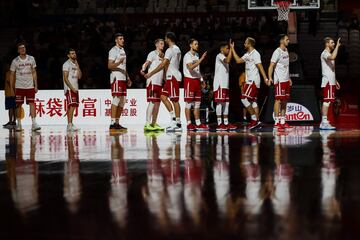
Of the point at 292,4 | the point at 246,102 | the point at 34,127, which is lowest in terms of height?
the point at 34,127

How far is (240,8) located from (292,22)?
10149 millimetres

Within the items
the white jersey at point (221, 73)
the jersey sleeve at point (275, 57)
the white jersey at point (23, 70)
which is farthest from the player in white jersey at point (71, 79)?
the jersey sleeve at point (275, 57)

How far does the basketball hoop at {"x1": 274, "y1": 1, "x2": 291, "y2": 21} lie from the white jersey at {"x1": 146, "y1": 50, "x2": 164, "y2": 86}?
5.25 m

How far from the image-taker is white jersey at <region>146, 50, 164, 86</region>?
15.1m

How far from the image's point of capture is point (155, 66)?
599 inches

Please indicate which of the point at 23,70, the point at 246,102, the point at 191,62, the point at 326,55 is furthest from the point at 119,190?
the point at 23,70

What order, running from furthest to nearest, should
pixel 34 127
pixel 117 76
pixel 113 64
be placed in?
pixel 34 127 → pixel 117 76 → pixel 113 64

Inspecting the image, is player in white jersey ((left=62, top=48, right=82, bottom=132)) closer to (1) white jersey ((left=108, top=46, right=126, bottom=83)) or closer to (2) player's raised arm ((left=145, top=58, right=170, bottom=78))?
(1) white jersey ((left=108, top=46, right=126, bottom=83))

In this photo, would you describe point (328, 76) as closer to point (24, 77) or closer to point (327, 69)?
point (327, 69)

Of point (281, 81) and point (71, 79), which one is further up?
point (71, 79)

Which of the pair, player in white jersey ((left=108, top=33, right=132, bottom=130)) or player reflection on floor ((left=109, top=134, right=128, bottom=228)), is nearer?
player reflection on floor ((left=109, top=134, right=128, bottom=228))

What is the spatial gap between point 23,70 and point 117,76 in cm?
282

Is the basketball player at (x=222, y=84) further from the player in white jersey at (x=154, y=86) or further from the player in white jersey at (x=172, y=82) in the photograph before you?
the player in white jersey at (x=154, y=86)

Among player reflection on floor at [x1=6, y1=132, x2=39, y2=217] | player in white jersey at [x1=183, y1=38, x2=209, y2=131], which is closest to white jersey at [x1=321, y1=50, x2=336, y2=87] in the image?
player in white jersey at [x1=183, y1=38, x2=209, y2=131]
